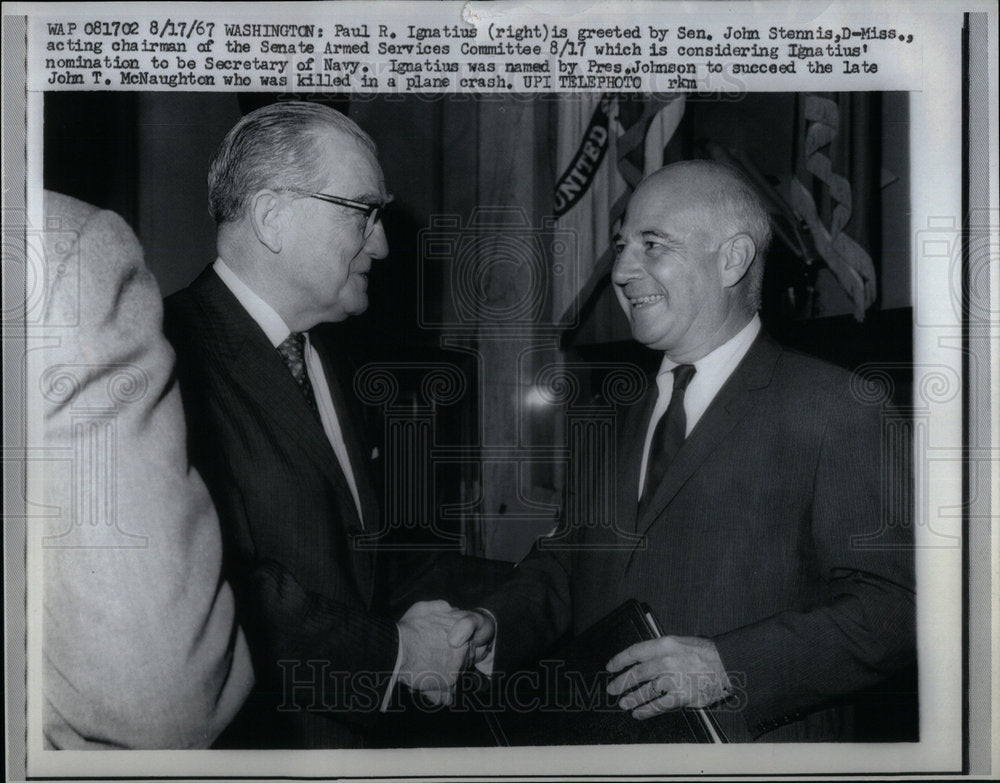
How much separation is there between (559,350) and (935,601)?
3.36 ft

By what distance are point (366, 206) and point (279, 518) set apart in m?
0.70

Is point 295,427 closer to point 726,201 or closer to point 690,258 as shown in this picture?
point 690,258

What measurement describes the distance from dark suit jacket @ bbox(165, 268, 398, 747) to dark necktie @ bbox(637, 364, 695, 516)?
0.61 meters

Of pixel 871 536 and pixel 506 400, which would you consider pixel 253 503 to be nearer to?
pixel 506 400

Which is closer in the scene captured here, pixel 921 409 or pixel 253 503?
pixel 253 503

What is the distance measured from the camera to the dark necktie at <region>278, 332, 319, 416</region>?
204cm

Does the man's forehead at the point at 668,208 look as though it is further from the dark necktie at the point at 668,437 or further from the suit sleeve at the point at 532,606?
the suit sleeve at the point at 532,606

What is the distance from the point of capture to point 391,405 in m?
2.08

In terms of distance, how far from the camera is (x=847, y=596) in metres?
2.05

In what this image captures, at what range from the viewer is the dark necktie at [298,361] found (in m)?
2.04

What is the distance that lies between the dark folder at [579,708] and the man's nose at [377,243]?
0.95 m

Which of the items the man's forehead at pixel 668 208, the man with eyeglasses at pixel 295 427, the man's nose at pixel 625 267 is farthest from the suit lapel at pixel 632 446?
the man with eyeglasses at pixel 295 427

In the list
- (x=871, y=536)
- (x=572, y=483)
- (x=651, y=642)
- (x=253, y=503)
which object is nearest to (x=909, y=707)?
(x=871, y=536)

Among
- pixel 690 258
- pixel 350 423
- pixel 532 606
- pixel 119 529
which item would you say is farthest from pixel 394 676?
pixel 690 258
